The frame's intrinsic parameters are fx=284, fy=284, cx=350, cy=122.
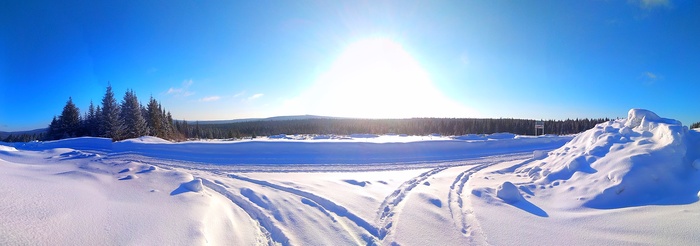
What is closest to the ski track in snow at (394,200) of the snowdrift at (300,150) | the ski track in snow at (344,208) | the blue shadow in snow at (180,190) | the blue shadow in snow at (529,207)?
the ski track in snow at (344,208)

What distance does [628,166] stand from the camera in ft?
18.5

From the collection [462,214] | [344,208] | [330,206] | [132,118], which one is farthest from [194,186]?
[132,118]

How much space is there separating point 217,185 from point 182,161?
5622 mm

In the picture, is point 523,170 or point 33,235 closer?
point 33,235

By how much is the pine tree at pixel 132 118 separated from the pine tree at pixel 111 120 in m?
0.91

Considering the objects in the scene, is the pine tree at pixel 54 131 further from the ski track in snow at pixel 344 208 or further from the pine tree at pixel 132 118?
the ski track in snow at pixel 344 208

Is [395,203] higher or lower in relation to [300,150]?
lower

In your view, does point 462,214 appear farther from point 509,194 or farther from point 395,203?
point 509,194

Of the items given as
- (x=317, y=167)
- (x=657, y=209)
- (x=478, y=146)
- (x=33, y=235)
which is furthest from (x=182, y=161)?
(x=478, y=146)

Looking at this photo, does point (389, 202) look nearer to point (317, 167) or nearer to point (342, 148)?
point (317, 167)

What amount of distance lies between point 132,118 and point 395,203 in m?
35.0

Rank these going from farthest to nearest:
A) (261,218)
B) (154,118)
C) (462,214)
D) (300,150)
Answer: (154,118) → (300,150) → (462,214) → (261,218)

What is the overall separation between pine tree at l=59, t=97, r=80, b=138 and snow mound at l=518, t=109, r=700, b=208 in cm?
4114

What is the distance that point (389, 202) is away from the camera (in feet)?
19.5
